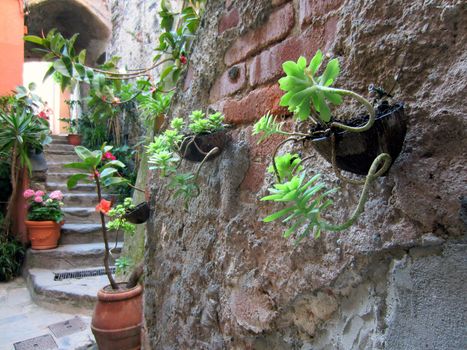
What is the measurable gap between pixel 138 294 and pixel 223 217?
1.16 metres

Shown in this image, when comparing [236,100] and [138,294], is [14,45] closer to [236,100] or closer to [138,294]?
[138,294]

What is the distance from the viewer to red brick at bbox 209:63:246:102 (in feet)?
3.49

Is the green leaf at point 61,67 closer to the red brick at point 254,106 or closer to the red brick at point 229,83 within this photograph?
the red brick at point 229,83

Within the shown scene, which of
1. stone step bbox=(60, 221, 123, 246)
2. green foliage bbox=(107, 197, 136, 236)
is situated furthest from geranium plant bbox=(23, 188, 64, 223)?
green foliage bbox=(107, 197, 136, 236)

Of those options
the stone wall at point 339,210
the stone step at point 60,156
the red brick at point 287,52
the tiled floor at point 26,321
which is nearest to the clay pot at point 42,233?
the tiled floor at point 26,321

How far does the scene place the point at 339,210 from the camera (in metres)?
0.69

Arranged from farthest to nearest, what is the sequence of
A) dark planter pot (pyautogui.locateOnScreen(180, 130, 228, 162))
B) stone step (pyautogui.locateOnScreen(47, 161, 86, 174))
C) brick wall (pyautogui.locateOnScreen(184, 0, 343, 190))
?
stone step (pyautogui.locateOnScreen(47, 161, 86, 174)) → dark planter pot (pyautogui.locateOnScreen(180, 130, 228, 162)) → brick wall (pyautogui.locateOnScreen(184, 0, 343, 190))

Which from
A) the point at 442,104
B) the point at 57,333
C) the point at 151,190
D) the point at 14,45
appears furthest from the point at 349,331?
the point at 14,45

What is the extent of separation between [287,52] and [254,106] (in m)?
0.17

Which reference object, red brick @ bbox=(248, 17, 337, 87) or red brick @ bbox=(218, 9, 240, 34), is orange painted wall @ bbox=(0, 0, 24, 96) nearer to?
red brick @ bbox=(218, 9, 240, 34)

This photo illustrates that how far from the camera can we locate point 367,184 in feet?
1.76

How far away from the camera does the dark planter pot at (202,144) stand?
41.8 inches

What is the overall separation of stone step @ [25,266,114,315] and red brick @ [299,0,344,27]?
2.65 meters

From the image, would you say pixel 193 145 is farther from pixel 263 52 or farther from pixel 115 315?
pixel 115 315
